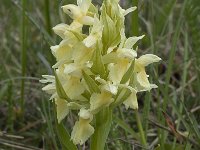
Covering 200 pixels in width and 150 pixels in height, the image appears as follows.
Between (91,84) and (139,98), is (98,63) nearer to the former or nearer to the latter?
(91,84)

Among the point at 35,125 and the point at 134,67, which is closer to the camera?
the point at 134,67

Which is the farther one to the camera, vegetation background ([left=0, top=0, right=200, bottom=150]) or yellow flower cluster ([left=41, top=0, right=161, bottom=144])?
vegetation background ([left=0, top=0, right=200, bottom=150])

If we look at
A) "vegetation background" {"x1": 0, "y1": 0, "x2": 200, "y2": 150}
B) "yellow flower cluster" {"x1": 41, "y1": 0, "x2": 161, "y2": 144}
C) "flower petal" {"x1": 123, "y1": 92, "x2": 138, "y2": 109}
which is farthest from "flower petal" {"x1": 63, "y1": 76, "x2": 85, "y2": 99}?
"vegetation background" {"x1": 0, "y1": 0, "x2": 200, "y2": 150}

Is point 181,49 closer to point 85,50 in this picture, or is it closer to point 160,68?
point 160,68

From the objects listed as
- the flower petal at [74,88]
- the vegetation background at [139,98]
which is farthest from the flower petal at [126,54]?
the vegetation background at [139,98]

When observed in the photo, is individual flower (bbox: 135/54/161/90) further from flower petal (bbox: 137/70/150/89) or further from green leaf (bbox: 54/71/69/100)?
green leaf (bbox: 54/71/69/100)

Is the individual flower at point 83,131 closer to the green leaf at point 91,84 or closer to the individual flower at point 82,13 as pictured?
the green leaf at point 91,84

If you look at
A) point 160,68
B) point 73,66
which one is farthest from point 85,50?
point 160,68

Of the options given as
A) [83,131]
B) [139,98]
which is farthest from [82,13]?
[139,98]
